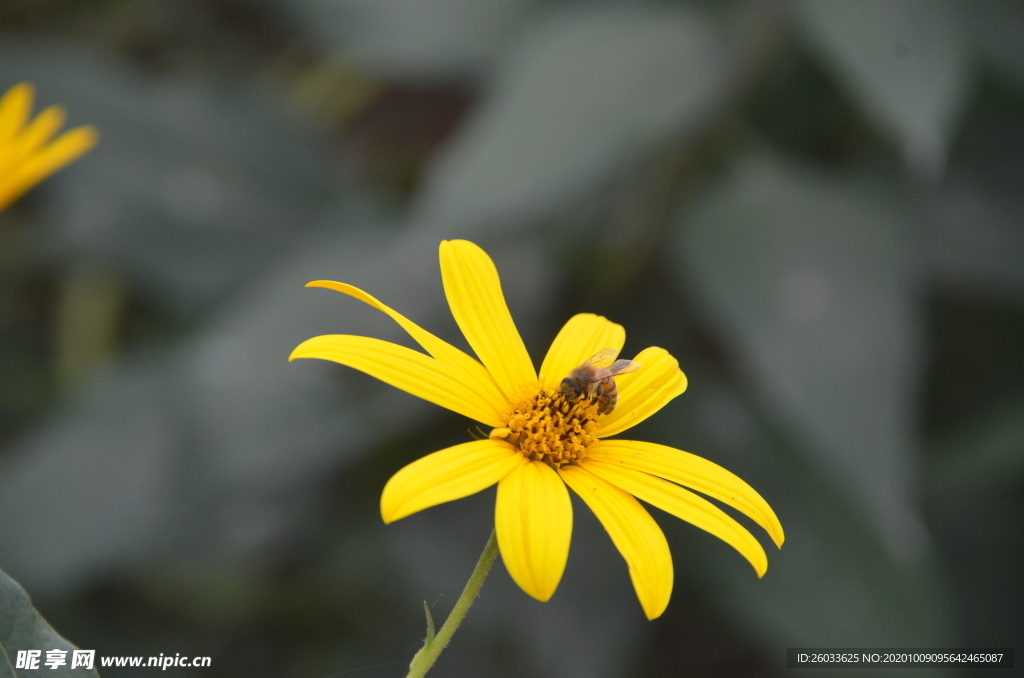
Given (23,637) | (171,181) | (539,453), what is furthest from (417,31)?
(23,637)

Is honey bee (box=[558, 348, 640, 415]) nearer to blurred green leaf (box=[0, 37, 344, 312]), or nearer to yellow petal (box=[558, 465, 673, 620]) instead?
yellow petal (box=[558, 465, 673, 620])

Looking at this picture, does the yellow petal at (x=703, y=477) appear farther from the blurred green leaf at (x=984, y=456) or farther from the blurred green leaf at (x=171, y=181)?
the blurred green leaf at (x=171, y=181)

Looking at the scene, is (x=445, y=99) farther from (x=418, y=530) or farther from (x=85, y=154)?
(x=418, y=530)

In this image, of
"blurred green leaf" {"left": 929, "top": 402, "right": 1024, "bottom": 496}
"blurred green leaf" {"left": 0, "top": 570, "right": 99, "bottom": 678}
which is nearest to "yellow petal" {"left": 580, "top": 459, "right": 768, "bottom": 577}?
"blurred green leaf" {"left": 0, "top": 570, "right": 99, "bottom": 678}

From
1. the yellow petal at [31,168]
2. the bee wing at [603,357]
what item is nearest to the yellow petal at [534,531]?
the bee wing at [603,357]

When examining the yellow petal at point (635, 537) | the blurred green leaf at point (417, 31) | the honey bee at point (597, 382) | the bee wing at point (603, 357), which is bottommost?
the yellow petal at point (635, 537)

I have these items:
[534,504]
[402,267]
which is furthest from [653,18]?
[534,504]

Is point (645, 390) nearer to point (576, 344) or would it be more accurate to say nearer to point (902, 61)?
point (576, 344)
